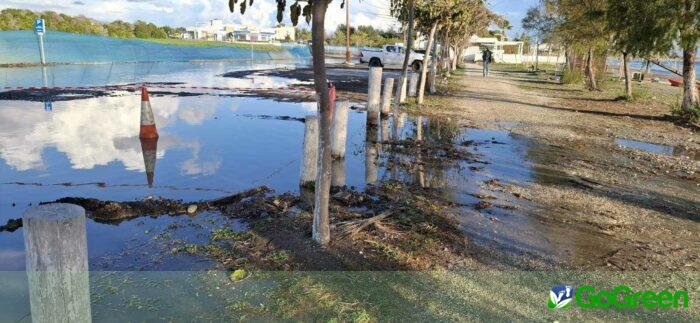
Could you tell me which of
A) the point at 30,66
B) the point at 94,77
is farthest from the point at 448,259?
the point at 30,66

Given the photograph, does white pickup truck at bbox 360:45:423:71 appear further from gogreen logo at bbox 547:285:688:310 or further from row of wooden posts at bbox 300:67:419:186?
gogreen logo at bbox 547:285:688:310

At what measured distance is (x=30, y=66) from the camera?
25344mm

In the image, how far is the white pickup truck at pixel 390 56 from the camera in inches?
1432

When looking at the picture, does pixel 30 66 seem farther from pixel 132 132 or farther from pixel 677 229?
pixel 677 229

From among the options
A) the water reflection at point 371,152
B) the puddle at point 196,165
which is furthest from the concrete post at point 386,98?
the water reflection at point 371,152

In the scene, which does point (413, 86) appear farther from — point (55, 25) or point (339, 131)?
point (55, 25)

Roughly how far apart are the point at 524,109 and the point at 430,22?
4.23m

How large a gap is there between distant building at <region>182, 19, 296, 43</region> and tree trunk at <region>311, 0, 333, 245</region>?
311 ft

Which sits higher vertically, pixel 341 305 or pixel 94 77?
pixel 94 77

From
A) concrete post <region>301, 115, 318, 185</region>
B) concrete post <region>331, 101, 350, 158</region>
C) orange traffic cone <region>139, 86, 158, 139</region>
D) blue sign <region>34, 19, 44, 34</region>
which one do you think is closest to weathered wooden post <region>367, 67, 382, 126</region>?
concrete post <region>331, 101, 350, 158</region>

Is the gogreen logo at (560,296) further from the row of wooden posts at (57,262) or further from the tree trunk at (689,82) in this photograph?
the tree trunk at (689,82)

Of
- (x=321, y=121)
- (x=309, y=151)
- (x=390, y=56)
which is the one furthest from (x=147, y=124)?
(x=390, y=56)

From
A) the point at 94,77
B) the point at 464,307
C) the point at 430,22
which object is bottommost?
the point at 464,307

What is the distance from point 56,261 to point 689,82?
16456mm
